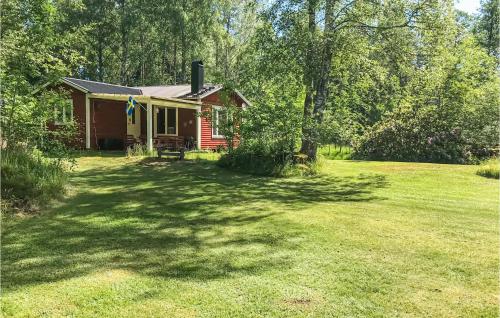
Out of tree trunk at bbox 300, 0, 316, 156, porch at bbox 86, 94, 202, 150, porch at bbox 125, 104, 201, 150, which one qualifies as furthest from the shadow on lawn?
porch at bbox 125, 104, 201, 150

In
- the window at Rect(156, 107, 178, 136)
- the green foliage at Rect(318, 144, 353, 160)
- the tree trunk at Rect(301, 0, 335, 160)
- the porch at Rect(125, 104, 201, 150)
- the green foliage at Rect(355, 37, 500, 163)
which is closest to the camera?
the tree trunk at Rect(301, 0, 335, 160)

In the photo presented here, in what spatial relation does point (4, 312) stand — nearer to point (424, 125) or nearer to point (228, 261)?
point (228, 261)

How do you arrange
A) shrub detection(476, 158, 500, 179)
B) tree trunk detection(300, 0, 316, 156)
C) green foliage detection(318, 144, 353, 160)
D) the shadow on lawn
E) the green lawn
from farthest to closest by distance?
green foliage detection(318, 144, 353, 160) < tree trunk detection(300, 0, 316, 156) < shrub detection(476, 158, 500, 179) < the shadow on lawn < the green lawn

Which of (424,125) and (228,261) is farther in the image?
(424,125)

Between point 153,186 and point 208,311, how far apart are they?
20.7 feet

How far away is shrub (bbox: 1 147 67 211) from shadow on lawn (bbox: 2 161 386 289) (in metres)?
0.35

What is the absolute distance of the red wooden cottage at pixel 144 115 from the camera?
58.2 feet

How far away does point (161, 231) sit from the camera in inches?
216

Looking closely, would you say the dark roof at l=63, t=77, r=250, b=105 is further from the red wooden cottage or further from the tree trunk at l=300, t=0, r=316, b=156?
the tree trunk at l=300, t=0, r=316, b=156

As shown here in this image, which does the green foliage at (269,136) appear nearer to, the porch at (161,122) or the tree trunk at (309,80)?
the tree trunk at (309,80)

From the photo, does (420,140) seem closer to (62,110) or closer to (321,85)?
(321,85)

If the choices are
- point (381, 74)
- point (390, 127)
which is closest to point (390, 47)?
point (381, 74)

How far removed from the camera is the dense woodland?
749cm

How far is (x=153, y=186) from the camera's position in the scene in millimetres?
9242
